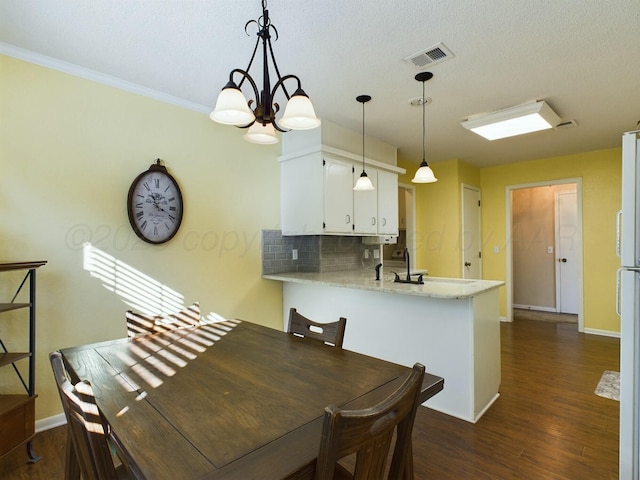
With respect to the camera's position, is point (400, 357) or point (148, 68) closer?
point (148, 68)

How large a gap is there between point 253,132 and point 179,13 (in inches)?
30.8

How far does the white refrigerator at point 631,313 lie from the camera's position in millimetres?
1538

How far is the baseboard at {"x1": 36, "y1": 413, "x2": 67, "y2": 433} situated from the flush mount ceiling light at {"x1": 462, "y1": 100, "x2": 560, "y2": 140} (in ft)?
A: 13.9

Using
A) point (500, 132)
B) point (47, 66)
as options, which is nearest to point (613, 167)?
point (500, 132)

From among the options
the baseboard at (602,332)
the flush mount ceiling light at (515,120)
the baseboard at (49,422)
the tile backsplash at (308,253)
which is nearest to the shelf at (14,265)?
the baseboard at (49,422)

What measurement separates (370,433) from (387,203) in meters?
3.55

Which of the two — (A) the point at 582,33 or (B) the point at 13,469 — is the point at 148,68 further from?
(A) the point at 582,33

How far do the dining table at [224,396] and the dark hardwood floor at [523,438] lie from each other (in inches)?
38.9

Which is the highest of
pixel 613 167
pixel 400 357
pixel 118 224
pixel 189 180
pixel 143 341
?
pixel 613 167

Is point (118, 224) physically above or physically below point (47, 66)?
below

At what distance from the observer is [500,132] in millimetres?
3533

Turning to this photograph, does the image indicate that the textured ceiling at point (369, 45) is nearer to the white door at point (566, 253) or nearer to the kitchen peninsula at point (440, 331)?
the kitchen peninsula at point (440, 331)

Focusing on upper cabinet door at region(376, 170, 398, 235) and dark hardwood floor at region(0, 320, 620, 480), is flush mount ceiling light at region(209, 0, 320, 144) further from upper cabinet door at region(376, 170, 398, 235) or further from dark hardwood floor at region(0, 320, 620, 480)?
upper cabinet door at region(376, 170, 398, 235)

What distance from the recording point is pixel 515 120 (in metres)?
3.21
